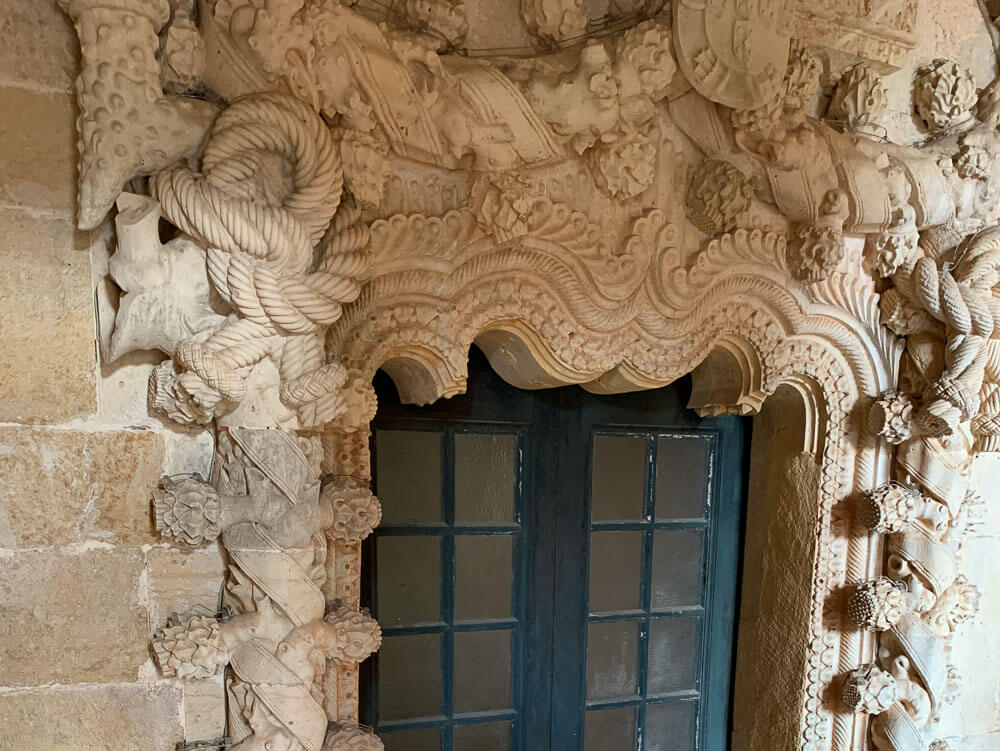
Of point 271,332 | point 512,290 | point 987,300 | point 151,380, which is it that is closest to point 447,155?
point 512,290

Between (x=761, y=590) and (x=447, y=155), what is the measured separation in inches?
70.7

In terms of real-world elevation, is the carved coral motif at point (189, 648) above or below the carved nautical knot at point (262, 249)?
below

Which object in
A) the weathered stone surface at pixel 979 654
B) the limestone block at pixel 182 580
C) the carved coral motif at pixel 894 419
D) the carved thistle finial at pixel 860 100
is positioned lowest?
the weathered stone surface at pixel 979 654

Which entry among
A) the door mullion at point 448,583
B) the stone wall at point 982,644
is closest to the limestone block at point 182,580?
the door mullion at point 448,583

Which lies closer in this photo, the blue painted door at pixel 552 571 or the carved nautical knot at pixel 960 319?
the carved nautical knot at pixel 960 319

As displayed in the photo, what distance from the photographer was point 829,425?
2.20 meters

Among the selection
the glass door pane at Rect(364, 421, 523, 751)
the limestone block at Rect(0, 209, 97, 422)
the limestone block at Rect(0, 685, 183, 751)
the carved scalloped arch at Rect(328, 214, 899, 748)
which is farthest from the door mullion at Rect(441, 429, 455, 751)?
the limestone block at Rect(0, 209, 97, 422)

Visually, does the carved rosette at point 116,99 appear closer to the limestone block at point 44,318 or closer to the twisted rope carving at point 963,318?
the limestone block at point 44,318

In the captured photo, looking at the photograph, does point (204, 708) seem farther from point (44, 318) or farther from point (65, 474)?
point (44, 318)

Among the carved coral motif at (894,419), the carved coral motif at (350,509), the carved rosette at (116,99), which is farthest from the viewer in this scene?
the carved coral motif at (894,419)

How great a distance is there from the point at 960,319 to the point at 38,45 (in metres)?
2.28

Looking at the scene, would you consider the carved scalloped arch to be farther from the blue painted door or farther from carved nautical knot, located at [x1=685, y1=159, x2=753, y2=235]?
the blue painted door

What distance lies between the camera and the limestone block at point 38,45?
129 centimetres

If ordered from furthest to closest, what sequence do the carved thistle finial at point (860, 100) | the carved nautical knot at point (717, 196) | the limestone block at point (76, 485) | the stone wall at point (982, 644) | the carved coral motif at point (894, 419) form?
the stone wall at point (982, 644) → the carved coral motif at point (894, 419) → the carved thistle finial at point (860, 100) → the carved nautical knot at point (717, 196) → the limestone block at point (76, 485)
